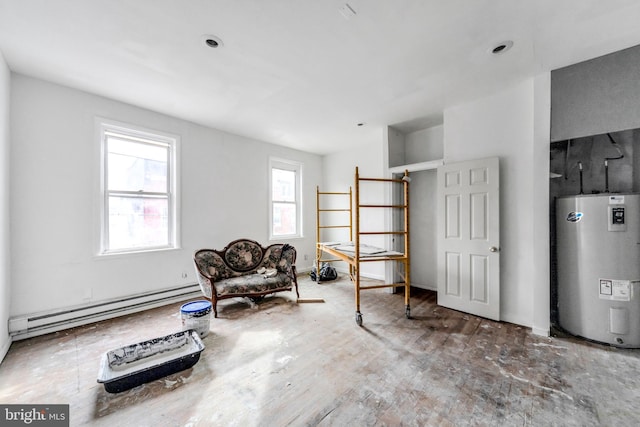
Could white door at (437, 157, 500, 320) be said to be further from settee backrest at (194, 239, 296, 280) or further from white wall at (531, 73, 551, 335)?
settee backrest at (194, 239, 296, 280)

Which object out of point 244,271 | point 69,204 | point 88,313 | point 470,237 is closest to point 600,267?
point 470,237

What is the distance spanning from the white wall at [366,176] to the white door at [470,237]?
A: 1168mm

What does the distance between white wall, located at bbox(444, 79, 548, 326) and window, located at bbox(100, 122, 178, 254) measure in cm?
450

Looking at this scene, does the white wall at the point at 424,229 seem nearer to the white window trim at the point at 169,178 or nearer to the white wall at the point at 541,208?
the white wall at the point at 541,208

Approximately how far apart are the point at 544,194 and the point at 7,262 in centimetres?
569

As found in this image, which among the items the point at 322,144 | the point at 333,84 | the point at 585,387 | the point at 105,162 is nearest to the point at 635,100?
the point at 585,387

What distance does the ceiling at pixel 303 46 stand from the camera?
180 cm

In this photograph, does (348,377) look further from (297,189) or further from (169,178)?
(297,189)

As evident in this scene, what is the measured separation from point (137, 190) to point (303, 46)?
3.03 meters

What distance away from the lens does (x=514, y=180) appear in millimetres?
2945

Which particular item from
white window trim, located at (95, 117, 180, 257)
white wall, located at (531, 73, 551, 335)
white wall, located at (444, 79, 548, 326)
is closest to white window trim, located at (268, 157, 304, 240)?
white window trim, located at (95, 117, 180, 257)

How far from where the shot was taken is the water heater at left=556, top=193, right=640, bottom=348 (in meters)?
2.33

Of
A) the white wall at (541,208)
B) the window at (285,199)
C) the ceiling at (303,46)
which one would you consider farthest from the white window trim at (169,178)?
the white wall at (541,208)

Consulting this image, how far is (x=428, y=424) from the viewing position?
1.54 metres
